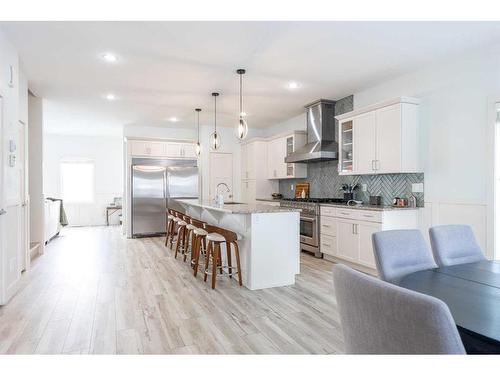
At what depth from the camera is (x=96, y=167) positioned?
9.24 metres

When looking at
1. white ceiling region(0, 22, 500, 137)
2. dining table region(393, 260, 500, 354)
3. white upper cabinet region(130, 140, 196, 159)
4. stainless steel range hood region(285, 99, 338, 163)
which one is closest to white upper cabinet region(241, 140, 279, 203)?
white upper cabinet region(130, 140, 196, 159)

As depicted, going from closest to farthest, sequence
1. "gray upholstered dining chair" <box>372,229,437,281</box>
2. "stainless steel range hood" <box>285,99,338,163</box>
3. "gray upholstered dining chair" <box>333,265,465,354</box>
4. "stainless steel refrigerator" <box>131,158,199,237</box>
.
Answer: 1. "gray upholstered dining chair" <box>333,265,465,354</box>
2. "gray upholstered dining chair" <box>372,229,437,281</box>
3. "stainless steel range hood" <box>285,99,338,163</box>
4. "stainless steel refrigerator" <box>131,158,199,237</box>

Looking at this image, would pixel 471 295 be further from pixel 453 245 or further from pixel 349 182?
pixel 349 182

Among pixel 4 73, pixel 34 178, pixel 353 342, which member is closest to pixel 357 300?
pixel 353 342

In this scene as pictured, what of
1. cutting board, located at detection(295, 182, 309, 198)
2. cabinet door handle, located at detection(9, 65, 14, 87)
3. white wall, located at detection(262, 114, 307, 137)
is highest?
white wall, located at detection(262, 114, 307, 137)

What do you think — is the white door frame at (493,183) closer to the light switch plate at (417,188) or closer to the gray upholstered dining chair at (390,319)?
the light switch plate at (417,188)

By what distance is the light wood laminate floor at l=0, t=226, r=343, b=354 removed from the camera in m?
2.26

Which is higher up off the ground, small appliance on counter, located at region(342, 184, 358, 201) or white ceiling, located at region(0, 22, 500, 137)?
white ceiling, located at region(0, 22, 500, 137)

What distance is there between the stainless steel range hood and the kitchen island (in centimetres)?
203

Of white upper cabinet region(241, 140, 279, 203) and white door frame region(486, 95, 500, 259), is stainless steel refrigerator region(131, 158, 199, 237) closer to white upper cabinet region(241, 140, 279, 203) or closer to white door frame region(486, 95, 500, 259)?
white upper cabinet region(241, 140, 279, 203)

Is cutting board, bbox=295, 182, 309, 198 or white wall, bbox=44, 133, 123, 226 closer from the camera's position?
cutting board, bbox=295, 182, 309, 198
